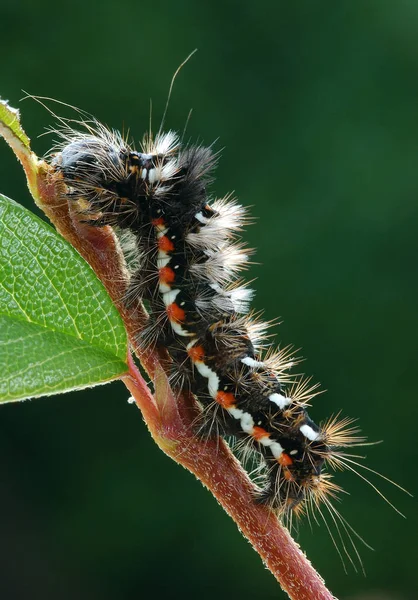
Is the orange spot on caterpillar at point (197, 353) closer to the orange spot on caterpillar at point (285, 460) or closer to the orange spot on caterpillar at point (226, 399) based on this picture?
the orange spot on caterpillar at point (226, 399)

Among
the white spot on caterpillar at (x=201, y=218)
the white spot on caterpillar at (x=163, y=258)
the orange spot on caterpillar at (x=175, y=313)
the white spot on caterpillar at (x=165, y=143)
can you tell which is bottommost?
the orange spot on caterpillar at (x=175, y=313)

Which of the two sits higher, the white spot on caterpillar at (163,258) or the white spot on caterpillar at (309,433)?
the white spot on caterpillar at (163,258)

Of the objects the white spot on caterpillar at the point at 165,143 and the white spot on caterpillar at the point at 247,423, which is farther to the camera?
the white spot on caterpillar at the point at 165,143

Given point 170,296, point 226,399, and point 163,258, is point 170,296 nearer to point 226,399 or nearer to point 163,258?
point 163,258

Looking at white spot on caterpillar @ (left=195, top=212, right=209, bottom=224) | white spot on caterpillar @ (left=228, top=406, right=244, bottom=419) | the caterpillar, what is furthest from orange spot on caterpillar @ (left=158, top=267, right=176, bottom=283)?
white spot on caterpillar @ (left=228, top=406, right=244, bottom=419)

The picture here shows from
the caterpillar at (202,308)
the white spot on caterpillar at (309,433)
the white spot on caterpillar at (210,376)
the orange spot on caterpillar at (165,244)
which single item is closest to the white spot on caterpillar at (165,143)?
the caterpillar at (202,308)

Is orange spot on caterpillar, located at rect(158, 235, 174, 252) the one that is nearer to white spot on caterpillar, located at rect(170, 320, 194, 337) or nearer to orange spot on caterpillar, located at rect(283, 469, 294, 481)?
white spot on caterpillar, located at rect(170, 320, 194, 337)

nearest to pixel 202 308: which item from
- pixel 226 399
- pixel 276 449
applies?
pixel 226 399

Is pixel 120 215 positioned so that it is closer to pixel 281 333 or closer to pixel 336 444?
pixel 336 444
